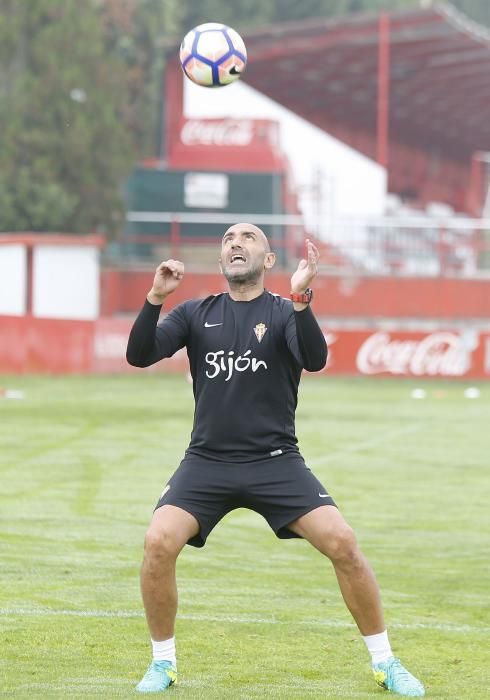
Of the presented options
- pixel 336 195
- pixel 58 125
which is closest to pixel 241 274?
pixel 58 125

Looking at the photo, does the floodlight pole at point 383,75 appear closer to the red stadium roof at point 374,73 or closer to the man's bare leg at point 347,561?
the red stadium roof at point 374,73

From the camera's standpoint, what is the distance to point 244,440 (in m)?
7.00

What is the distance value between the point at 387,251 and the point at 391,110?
2617 centimetres

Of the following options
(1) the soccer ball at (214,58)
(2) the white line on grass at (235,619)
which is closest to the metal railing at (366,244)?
(1) the soccer ball at (214,58)

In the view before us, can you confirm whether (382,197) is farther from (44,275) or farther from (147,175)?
(44,275)

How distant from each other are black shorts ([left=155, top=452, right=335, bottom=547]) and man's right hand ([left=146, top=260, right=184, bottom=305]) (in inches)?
30.9

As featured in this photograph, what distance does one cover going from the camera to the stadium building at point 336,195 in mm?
29578

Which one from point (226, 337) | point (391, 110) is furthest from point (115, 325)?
point (391, 110)

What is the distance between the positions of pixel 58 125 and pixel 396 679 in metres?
29.6

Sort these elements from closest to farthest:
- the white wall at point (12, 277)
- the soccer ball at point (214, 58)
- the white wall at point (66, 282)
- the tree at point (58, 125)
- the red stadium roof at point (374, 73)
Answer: the soccer ball at point (214, 58), the white wall at point (12, 277), the white wall at point (66, 282), the tree at point (58, 125), the red stadium roof at point (374, 73)

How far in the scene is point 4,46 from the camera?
34.3m

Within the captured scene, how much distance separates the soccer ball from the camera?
10219mm

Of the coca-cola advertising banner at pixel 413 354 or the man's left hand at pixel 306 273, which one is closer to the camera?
the man's left hand at pixel 306 273

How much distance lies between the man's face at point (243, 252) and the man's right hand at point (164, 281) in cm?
23
